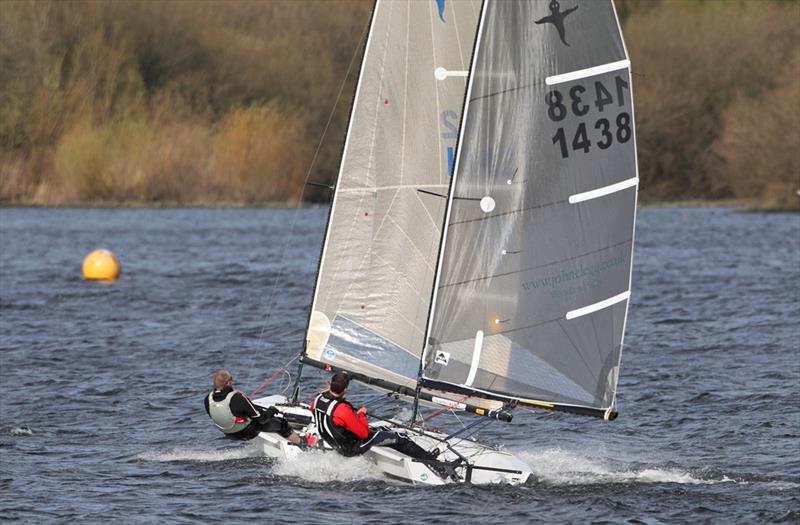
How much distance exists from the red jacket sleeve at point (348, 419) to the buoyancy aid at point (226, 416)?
1.58 meters

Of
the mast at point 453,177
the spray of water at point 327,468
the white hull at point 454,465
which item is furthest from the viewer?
the spray of water at point 327,468

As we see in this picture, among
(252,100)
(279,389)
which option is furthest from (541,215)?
(252,100)

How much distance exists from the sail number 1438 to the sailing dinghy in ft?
0.05

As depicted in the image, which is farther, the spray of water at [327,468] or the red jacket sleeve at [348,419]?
the spray of water at [327,468]

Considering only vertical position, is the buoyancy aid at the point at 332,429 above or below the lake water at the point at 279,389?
above

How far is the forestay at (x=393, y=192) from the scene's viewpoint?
18.1 metres

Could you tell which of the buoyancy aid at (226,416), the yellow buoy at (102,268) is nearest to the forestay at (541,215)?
the buoyancy aid at (226,416)

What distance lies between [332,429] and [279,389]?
8620 millimetres

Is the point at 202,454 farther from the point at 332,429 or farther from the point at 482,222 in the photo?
the point at 482,222

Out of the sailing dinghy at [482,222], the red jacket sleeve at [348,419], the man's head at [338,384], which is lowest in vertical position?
the red jacket sleeve at [348,419]

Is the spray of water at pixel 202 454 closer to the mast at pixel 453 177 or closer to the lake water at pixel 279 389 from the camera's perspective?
the lake water at pixel 279 389

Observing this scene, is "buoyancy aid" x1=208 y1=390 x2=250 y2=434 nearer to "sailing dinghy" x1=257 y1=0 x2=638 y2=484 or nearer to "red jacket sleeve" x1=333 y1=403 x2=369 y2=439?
"sailing dinghy" x1=257 y1=0 x2=638 y2=484

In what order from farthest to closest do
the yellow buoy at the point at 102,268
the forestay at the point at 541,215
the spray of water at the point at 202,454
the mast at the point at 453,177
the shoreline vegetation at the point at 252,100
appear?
the shoreline vegetation at the point at 252,100 < the yellow buoy at the point at 102,268 < the spray of water at the point at 202,454 < the forestay at the point at 541,215 < the mast at the point at 453,177

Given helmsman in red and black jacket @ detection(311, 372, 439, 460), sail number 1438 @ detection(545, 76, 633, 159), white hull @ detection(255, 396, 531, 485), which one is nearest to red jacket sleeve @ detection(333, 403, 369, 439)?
helmsman in red and black jacket @ detection(311, 372, 439, 460)
